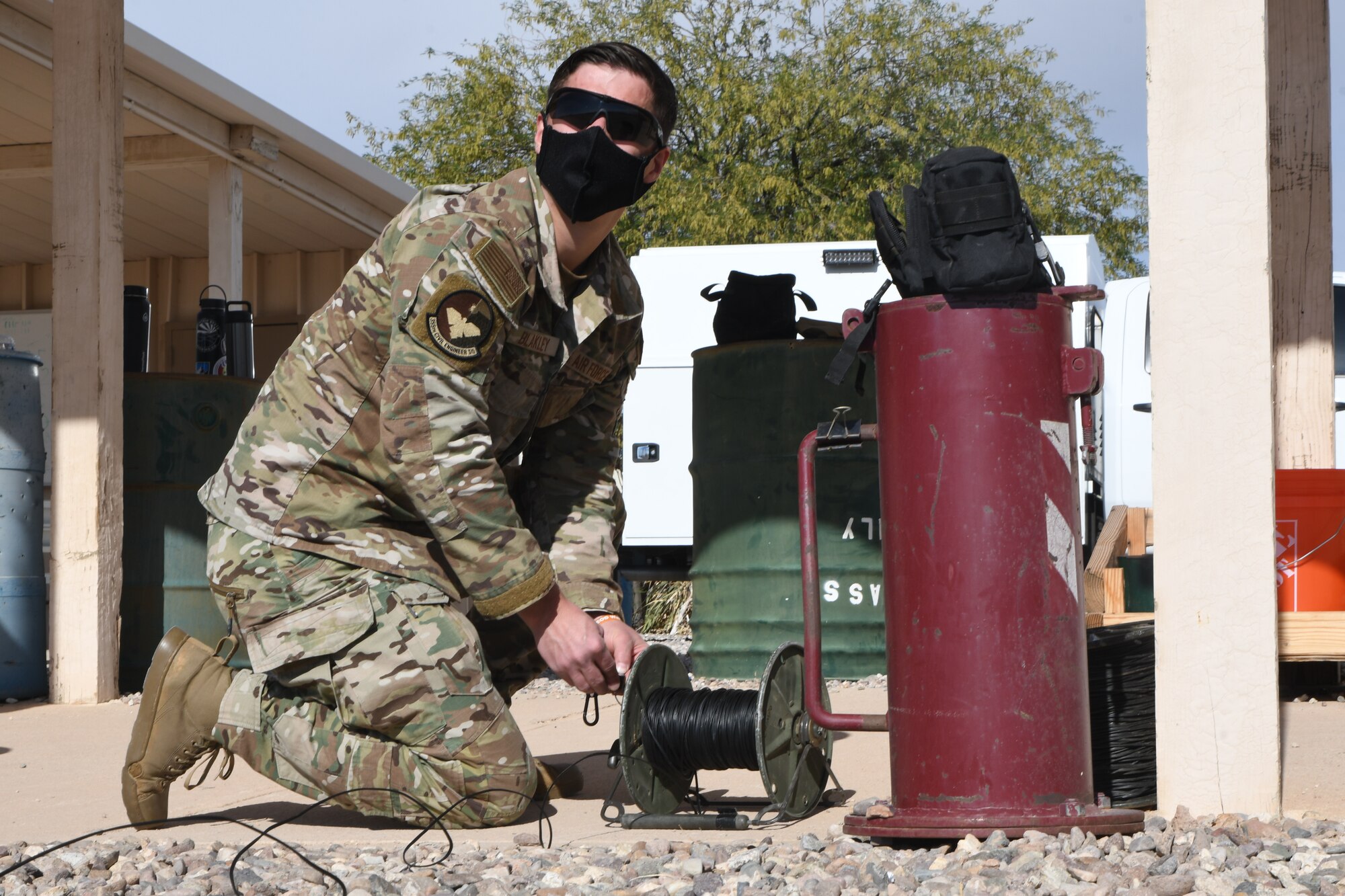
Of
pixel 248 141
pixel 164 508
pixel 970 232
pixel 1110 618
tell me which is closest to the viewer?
pixel 970 232

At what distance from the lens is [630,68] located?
134 inches

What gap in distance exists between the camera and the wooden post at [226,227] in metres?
8.86

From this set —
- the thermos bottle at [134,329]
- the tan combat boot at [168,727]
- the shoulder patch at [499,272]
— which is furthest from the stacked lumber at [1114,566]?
the thermos bottle at [134,329]

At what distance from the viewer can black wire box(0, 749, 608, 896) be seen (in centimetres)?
262

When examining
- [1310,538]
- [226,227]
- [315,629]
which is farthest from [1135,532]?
[226,227]

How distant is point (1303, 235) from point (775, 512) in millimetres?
2300

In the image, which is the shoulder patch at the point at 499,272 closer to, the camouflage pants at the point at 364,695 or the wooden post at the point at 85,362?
the camouflage pants at the point at 364,695

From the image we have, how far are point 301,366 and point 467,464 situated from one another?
0.68 metres

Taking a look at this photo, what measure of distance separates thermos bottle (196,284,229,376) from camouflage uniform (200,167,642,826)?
12.0 feet

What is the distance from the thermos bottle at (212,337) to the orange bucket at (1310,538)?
15.9ft

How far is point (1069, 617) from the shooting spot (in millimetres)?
2660

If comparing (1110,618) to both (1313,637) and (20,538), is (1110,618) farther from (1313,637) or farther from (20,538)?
(20,538)

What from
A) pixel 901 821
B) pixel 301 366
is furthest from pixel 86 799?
pixel 901 821

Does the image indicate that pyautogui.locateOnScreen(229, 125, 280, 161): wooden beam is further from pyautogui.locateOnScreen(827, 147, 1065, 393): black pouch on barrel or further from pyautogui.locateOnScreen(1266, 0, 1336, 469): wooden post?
pyautogui.locateOnScreen(827, 147, 1065, 393): black pouch on barrel
